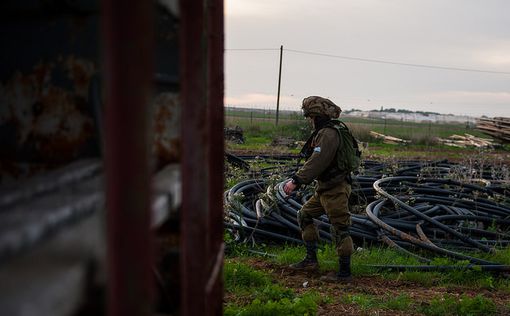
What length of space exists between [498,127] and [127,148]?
83.7 ft

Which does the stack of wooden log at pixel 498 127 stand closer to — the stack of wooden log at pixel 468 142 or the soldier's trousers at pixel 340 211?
the stack of wooden log at pixel 468 142

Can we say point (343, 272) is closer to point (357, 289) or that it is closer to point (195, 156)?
point (357, 289)

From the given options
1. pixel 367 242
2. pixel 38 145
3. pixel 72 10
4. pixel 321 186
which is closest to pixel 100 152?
pixel 38 145

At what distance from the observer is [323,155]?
650cm

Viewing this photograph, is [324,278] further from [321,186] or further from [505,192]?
[505,192]

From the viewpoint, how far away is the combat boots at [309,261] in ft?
23.3

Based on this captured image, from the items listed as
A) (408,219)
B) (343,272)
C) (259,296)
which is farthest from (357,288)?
(408,219)

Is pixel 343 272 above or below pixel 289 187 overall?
below

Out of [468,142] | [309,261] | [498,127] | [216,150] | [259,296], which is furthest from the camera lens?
[468,142]

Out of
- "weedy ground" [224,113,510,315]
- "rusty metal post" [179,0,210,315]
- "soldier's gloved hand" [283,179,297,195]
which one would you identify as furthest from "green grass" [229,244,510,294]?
"rusty metal post" [179,0,210,315]

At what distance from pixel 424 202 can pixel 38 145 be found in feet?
26.7

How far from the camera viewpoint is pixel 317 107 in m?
6.59

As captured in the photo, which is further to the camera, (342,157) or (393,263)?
(393,263)

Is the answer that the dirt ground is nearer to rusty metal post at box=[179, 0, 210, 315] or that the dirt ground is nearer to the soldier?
the soldier
